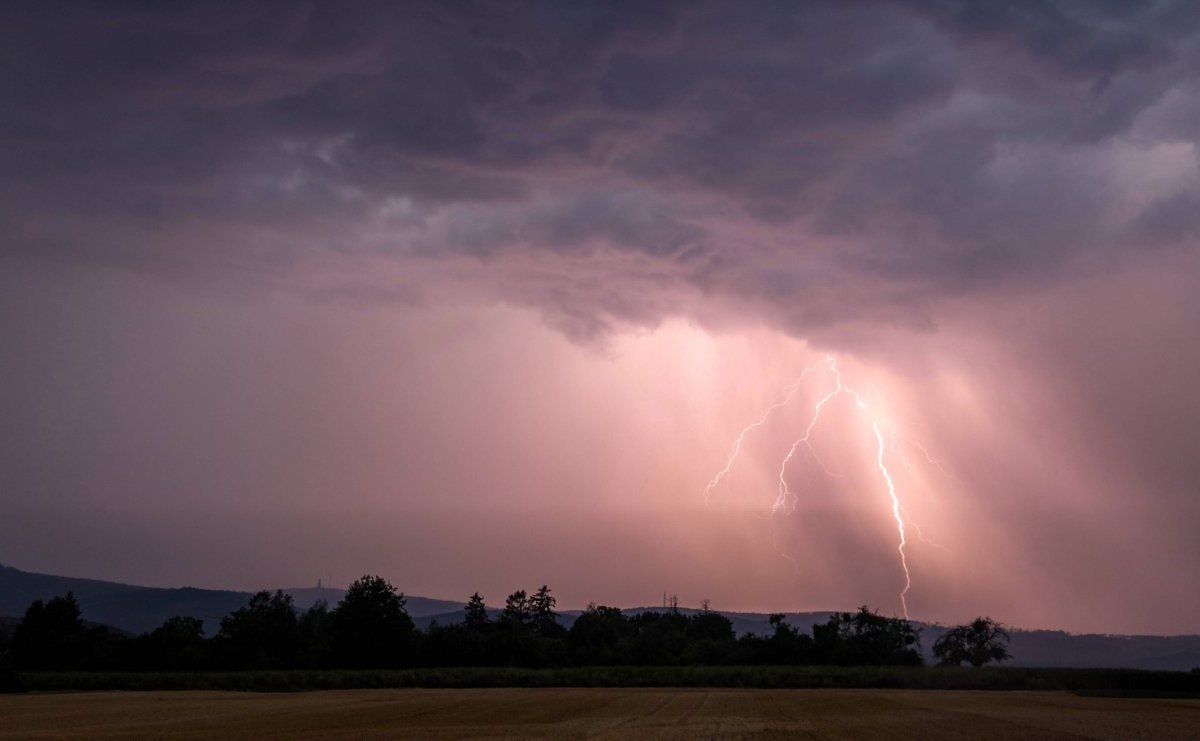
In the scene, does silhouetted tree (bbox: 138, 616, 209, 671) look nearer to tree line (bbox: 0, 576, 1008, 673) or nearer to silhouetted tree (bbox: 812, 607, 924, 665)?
tree line (bbox: 0, 576, 1008, 673)

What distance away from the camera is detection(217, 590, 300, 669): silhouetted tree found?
281ft

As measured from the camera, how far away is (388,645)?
3332 inches

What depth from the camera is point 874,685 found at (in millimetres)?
70812

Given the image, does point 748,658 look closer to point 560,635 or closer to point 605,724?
point 560,635

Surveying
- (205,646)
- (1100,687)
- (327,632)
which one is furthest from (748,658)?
(205,646)

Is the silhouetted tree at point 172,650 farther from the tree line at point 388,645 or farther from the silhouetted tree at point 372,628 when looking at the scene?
the silhouetted tree at point 372,628

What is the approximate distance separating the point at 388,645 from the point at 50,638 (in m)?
30.8

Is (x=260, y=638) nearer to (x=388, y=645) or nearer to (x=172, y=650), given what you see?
(x=172, y=650)

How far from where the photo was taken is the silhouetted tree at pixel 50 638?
85812mm

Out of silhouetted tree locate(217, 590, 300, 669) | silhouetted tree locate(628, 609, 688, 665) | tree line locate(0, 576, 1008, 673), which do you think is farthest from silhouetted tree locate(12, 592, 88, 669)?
silhouetted tree locate(628, 609, 688, 665)

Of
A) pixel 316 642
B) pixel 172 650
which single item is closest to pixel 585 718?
pixel 172 650

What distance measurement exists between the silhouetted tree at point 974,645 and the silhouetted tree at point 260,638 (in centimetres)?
5943

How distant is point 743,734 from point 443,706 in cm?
1952

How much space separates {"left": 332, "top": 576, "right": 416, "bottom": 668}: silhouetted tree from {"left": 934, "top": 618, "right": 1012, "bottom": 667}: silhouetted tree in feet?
161
